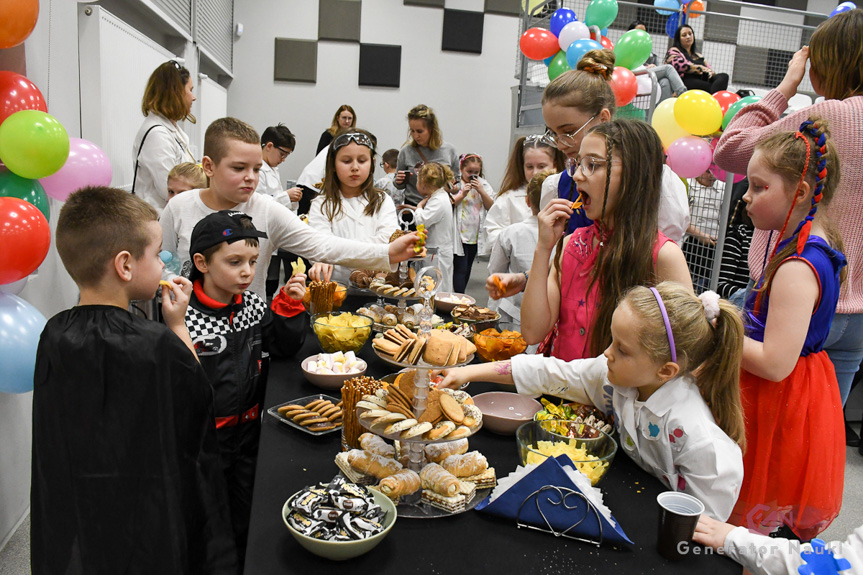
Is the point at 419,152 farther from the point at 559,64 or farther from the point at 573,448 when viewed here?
the point at 573,448

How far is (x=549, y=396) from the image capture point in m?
1.76

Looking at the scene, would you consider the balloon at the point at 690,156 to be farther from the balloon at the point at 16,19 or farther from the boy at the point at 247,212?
the balloon at the point at 16,19

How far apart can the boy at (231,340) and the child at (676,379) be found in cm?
78

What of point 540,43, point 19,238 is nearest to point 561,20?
point 540,43

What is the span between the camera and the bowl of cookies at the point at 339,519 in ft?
3.31

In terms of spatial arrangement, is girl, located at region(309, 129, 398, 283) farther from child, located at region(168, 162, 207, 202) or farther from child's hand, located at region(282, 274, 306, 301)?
child's hand, located at region(282, 274, 306, 301)

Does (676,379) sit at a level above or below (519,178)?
below

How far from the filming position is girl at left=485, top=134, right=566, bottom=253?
12.9ft

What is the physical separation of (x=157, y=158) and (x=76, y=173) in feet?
4.36

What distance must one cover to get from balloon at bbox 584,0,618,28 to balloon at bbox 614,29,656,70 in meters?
0.49

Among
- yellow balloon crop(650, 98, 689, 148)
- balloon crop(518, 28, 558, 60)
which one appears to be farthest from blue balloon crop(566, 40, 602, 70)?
yellow balloon crop(650, 98, 689, 148)

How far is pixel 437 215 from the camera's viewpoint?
15.9 ft

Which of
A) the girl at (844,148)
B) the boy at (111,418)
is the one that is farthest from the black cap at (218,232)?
the girl at (844,148)

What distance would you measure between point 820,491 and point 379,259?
5.60 feet
